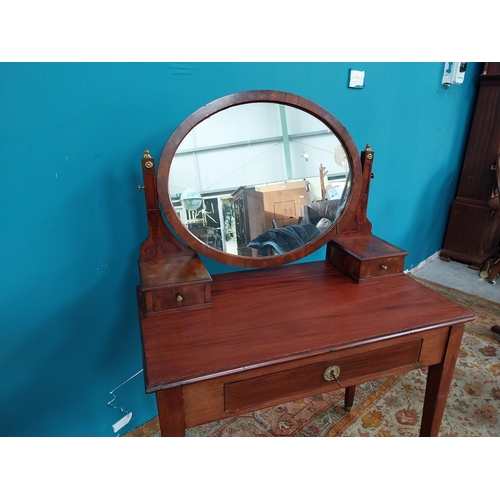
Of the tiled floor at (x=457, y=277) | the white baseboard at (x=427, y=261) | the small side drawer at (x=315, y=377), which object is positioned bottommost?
the tiled floor at (x=457, y=277)

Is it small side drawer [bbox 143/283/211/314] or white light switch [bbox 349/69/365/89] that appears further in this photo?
white light switch [bbox 349/69/365/89]

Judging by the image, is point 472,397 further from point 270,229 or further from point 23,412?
point 23,412

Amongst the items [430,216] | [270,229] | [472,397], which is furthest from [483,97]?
[270,229]

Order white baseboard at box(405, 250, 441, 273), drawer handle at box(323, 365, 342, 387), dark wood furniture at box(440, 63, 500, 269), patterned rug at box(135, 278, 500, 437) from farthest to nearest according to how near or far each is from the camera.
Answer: white baseboard at box(405, 250, 441, 273), dark wood furniture at box(440, 63, 500, 269), patterned rug at box(135, 278, 500, 437), drawer handle at box(323, 365, 342, 387)

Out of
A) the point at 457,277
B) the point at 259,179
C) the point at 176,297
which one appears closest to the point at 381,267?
the point at 259,179

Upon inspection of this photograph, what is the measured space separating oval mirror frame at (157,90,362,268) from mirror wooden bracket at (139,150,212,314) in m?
0.03

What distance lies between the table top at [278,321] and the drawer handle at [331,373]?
0.09 metres

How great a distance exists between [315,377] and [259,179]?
0.61 metres

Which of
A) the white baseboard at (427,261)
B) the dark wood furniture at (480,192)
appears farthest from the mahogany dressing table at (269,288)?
the dark wood furniture at (480,192)

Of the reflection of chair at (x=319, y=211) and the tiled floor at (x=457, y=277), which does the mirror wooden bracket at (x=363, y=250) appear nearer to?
the reflection of chair at (x=319, y=211)

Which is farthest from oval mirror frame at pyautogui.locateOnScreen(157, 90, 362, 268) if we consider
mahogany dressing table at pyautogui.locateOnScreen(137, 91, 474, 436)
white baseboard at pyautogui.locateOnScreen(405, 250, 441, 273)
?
white baseboard at pyautogui.locateOnScreen(405, 250, 441, 273)

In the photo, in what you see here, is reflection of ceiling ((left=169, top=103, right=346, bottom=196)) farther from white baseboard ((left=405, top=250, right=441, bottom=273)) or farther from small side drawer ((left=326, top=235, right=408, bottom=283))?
white baseboard ((left=405, top=250, right=441, bottom=273))

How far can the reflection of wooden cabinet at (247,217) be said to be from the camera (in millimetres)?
1111

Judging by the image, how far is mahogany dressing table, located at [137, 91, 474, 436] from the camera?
2.69ft
